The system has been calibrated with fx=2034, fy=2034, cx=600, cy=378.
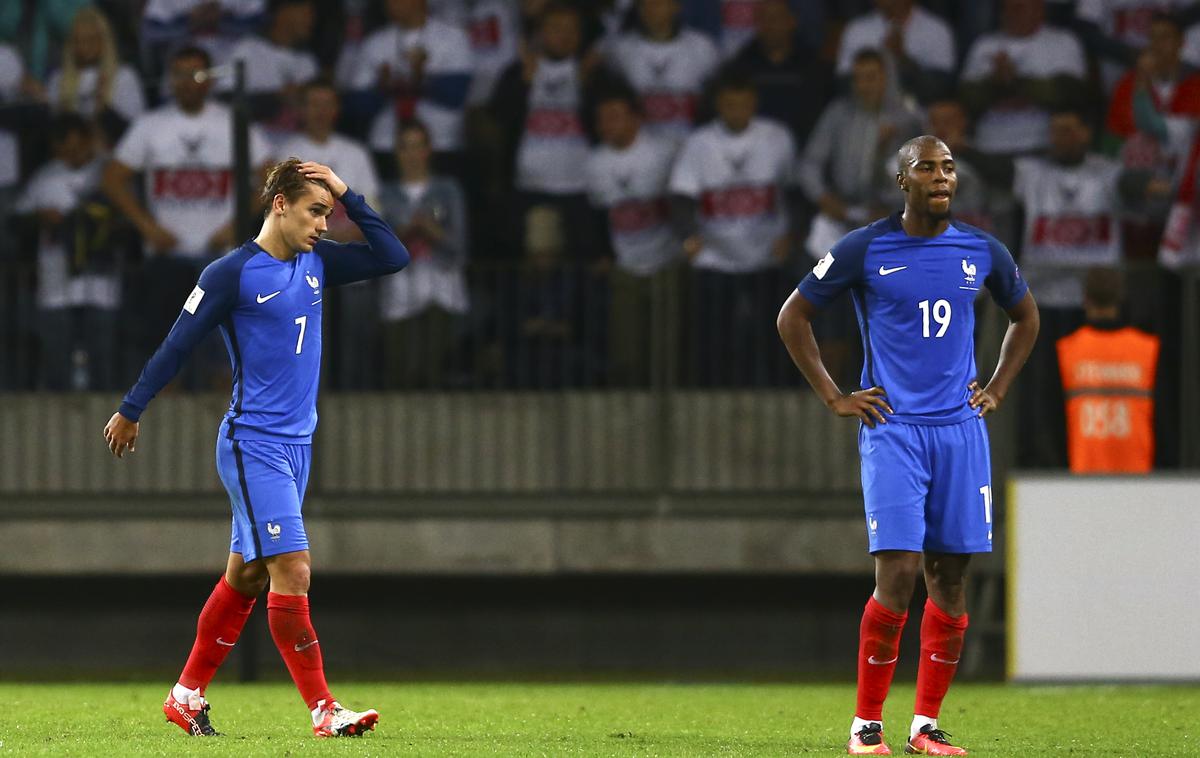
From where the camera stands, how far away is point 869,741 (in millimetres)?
6887

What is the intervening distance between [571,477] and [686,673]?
1.44 m

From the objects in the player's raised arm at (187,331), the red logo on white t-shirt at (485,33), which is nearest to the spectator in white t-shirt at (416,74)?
the red logo on white t-shirt at (485,33)

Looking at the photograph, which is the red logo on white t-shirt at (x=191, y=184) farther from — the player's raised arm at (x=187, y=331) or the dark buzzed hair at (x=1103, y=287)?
the player's raised arm at (x=187, y=331)

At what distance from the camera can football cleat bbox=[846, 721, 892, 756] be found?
22.5 ft

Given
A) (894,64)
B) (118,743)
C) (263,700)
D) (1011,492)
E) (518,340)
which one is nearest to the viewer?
(118,743)

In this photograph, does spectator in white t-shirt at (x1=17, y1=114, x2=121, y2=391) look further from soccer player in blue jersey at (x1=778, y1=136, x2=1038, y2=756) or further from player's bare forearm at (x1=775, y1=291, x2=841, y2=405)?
soccer player in blue jersey at (x1=778, y1=136, x2=1038, y2=756)

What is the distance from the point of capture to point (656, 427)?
12.6 meters

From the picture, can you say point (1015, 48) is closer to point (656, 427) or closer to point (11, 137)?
point (656, 427)

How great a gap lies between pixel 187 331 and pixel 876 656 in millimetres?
2682

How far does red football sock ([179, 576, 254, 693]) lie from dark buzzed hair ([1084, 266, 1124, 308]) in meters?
6.08

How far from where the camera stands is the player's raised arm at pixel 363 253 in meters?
7.65

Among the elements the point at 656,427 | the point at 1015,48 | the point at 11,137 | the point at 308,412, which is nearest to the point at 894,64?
the point at 1015,48

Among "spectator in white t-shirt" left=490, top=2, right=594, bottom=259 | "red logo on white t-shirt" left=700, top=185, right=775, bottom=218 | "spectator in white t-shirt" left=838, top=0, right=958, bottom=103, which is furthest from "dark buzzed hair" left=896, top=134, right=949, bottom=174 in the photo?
"spectator in white t-shirt" left=838, top=0, right=958, bottom=103

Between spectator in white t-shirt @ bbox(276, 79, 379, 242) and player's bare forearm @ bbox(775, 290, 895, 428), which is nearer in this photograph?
player's bare forearm @ bbox(775, 290, 895, 428)
